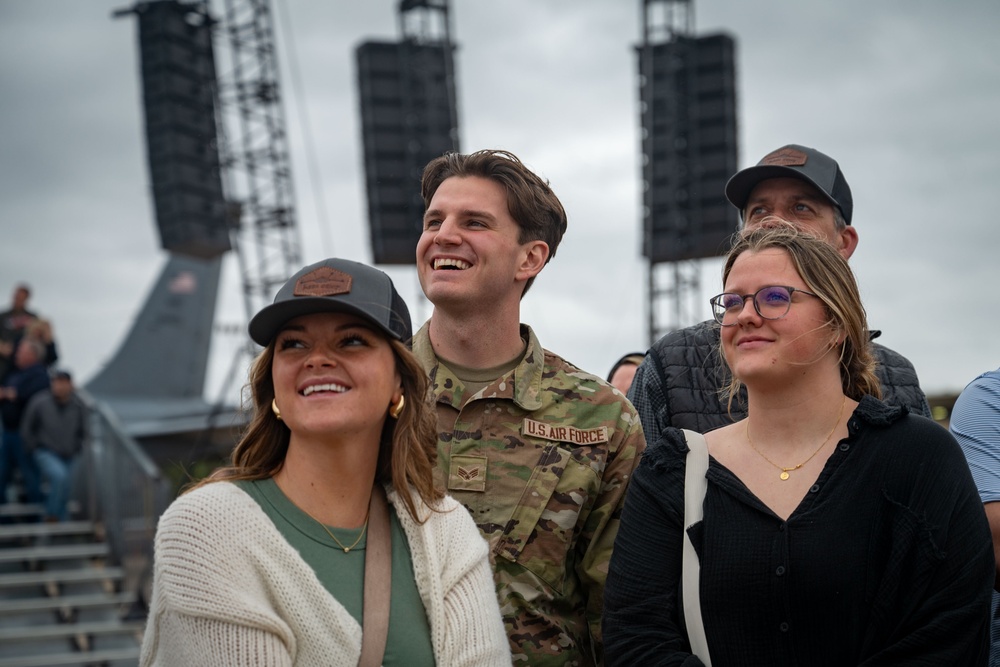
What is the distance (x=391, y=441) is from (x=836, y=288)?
1178 mm

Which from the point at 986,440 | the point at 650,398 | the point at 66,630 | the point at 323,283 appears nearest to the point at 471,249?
the point at 650,398

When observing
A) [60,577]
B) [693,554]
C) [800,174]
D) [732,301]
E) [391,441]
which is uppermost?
[800,174]

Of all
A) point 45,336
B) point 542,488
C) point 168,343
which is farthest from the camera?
point 168,343

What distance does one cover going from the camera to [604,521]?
308 centimetres

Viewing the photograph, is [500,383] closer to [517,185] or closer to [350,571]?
[517,185]

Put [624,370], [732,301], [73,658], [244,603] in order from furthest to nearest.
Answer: [73,658] < [624,370] < [732,301] < [244,603]

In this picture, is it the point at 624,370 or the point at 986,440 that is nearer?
the point at 986,440

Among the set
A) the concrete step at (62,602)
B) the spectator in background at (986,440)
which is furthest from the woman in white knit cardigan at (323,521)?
the concrete step at (62,602)

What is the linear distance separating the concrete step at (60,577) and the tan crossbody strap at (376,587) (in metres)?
8.65

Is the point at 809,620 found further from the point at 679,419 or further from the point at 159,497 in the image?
the point at 159,497

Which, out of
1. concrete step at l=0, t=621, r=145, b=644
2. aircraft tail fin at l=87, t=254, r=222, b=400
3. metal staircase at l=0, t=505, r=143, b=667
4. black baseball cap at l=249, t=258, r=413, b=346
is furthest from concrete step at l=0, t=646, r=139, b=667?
aircraft tail fin at l=87, t=254, r=222, b=400

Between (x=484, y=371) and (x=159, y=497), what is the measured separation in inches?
262

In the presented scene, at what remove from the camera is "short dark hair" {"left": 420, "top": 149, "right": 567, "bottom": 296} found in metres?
3.27

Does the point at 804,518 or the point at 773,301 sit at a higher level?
the point at 773,301
